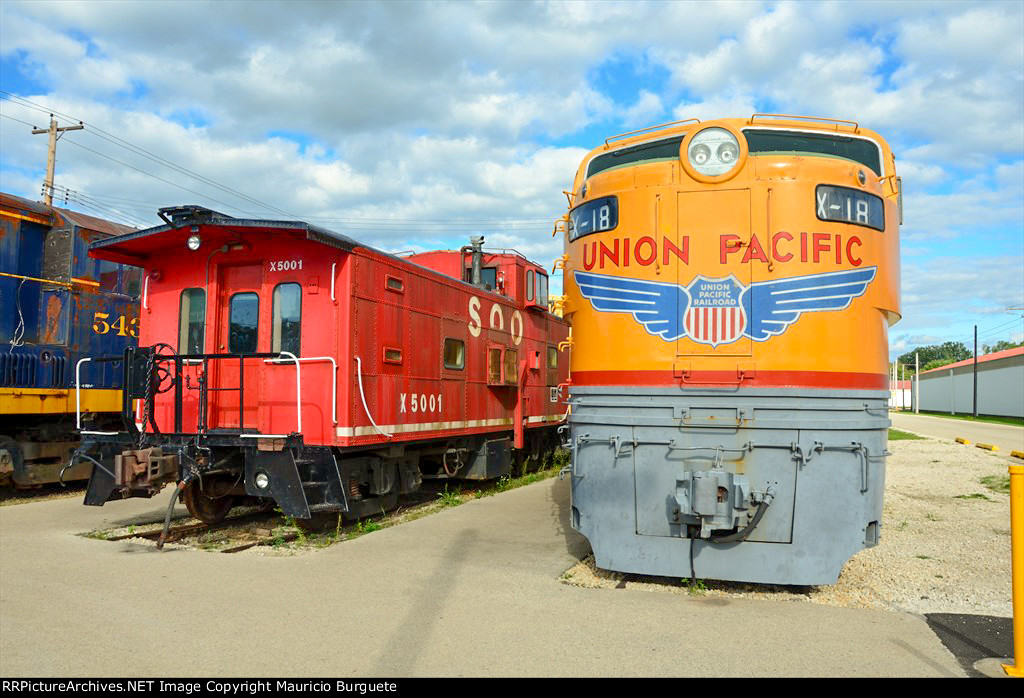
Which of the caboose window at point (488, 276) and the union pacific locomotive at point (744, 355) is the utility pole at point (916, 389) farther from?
the union pacific locomotive at point (744, 355)

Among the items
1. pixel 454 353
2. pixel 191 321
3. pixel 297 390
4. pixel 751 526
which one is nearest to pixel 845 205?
pixel 751 526

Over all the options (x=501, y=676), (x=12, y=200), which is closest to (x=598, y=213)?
(x=501, y=676)

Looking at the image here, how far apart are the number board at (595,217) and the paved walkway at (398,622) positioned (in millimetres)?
2974

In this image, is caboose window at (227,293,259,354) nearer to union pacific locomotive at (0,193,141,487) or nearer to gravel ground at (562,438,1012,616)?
union pacific locomotive at (0,193,141,487)

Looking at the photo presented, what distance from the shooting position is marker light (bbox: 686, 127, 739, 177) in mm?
5629

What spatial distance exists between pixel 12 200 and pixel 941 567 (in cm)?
1288

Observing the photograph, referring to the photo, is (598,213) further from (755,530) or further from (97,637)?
(97,637)

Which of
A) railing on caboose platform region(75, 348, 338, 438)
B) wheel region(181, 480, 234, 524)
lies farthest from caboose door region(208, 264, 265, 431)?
wheel region(181, 480, 234, 524)

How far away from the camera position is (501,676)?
4.10 meters

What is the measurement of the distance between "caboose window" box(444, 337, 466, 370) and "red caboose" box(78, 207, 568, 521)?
0.54 feet

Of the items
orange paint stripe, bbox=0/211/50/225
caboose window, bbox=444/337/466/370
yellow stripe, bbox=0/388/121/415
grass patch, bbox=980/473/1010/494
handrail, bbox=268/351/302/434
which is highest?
orange paint stripe, bbox=0/211/50/225

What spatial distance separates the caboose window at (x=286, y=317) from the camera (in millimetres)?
7762
